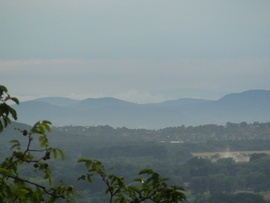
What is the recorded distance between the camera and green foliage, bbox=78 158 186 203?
23.5 feet

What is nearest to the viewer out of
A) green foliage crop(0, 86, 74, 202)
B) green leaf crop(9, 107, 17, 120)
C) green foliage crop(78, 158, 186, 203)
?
green foliage crop(0, 86, 74, 202)

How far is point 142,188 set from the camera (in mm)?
7535

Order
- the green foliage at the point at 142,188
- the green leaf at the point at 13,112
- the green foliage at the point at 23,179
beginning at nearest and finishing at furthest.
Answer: the green foliage at the point at 23,179, the green foliage at the point at 142,188, the green leaf at the point at 13,112

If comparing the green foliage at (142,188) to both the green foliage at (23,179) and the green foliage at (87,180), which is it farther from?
the green foliage at (23,179)

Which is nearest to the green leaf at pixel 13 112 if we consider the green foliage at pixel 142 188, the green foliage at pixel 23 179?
the green foliage at pixel 23 179

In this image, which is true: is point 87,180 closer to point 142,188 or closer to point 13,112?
point 142,188

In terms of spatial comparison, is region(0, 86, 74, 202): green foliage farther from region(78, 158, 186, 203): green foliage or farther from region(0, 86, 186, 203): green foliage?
region(78, 158, 186, 203): green foliage

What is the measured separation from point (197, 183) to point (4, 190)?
133405mm

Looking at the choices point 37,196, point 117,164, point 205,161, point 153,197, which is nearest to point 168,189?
point 153,197

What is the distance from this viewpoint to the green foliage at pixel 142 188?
7.16m

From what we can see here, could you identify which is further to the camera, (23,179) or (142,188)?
(23,179)

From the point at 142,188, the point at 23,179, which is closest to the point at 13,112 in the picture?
the point at 23,179

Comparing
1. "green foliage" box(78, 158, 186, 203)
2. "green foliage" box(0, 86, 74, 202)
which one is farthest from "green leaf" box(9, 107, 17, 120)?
"green foliage" box(78, 158, 186, 203)

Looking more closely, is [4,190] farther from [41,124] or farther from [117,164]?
[117,164]
